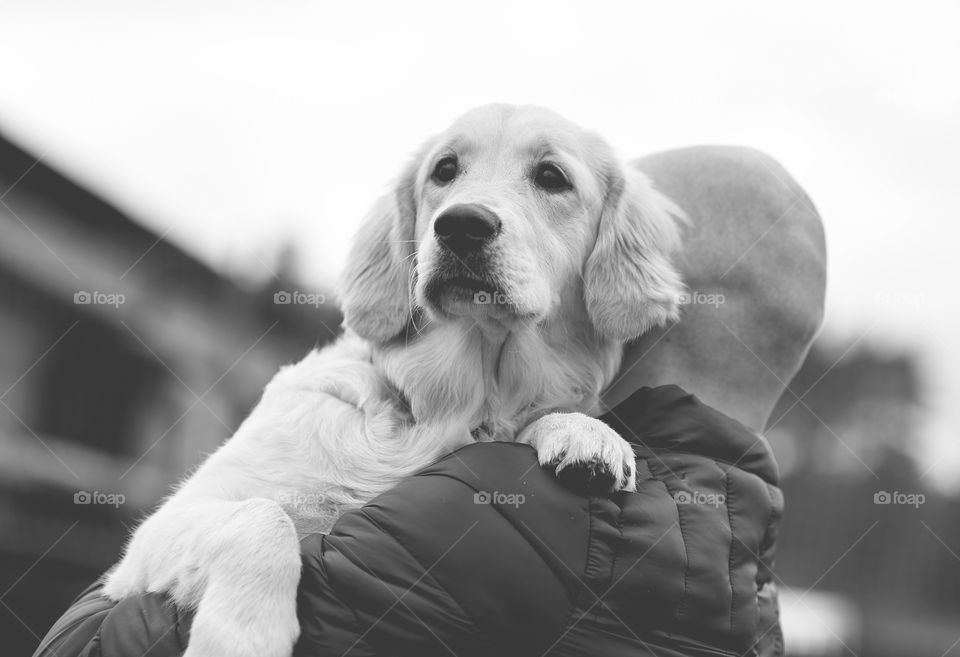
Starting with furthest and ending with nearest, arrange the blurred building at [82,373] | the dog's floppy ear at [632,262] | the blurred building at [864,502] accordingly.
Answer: the blurred building at [864,502] → the blurred building at [82,373] → the dog's floppy ear at [632,262]

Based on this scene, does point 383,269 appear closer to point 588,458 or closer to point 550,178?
point 550,178

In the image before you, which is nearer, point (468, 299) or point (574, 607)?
point (574, 607)

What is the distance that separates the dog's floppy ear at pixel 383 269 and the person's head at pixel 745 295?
0.93 metres

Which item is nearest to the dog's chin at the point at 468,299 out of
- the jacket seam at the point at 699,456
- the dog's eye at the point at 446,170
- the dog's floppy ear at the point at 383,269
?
the dog's floppy ear at the point at 383,269

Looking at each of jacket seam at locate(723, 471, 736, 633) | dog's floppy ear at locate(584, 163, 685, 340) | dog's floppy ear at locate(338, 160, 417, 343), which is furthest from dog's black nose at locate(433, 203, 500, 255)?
jacket seam at locate(723, 471, 736, 633)

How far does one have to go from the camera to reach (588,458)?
2.25 meters

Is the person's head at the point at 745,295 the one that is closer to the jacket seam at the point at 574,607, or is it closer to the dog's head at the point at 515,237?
Result: the dog's head at the point at 515,237

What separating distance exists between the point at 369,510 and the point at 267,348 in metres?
28.7

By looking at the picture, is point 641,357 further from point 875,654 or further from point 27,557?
point 875,654

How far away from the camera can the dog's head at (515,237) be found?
301 cm

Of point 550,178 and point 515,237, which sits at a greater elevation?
point 550,178

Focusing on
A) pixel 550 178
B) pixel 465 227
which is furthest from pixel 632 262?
pixel 465 227

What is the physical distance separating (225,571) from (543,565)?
2.85ft

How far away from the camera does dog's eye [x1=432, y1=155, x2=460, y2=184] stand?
3443 millimetres
